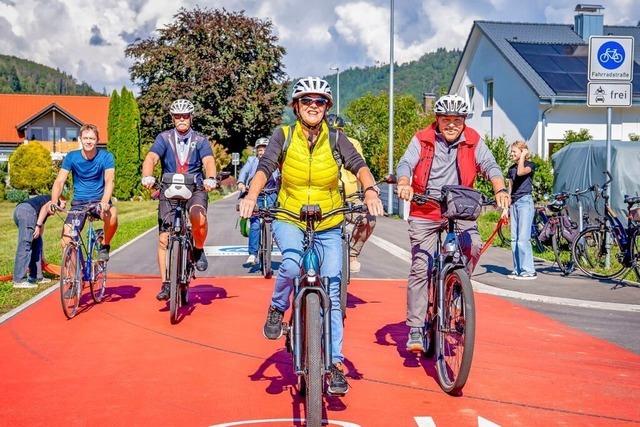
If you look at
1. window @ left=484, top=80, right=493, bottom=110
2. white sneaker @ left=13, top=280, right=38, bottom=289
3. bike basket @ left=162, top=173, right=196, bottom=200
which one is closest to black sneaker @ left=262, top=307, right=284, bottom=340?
bike basket @ left=162, top=173, right=196, bottom=200

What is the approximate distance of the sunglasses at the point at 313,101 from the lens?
5.68m

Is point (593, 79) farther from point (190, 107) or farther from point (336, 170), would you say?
point (336, 170)

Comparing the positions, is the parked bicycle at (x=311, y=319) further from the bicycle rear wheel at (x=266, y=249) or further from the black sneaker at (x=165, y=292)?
the bicycle rear wheel at (x=266, y=249)

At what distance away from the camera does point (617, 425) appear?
519cm

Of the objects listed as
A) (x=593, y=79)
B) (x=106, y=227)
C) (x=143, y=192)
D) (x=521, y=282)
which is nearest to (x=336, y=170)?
(x=106, y=227)

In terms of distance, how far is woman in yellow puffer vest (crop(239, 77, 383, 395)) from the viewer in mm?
5516

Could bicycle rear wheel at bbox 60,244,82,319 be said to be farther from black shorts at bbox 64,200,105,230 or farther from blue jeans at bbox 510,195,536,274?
blue jeans at bbox 510,195,536,274

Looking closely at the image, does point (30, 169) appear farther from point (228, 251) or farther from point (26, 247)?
point (26, 247)

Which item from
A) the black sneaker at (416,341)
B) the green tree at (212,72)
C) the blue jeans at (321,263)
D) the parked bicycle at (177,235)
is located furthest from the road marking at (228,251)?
the green tree at (212,72)

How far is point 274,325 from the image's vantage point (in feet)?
18.6

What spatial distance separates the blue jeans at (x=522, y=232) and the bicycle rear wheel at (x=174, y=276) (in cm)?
564

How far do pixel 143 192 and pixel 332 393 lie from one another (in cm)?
4821

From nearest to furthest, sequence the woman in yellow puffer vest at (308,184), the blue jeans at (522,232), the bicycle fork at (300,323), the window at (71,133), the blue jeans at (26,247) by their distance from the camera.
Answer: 1. the bicycle fork at (300,323)
2. the woman in yellow puffer vest at (308,184)
3. the blue jeans at (26,247)
4. the blue jeans at (522,232)
5. the window at (71,133)

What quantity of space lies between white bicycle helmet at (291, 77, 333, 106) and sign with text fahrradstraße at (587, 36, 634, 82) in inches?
321
